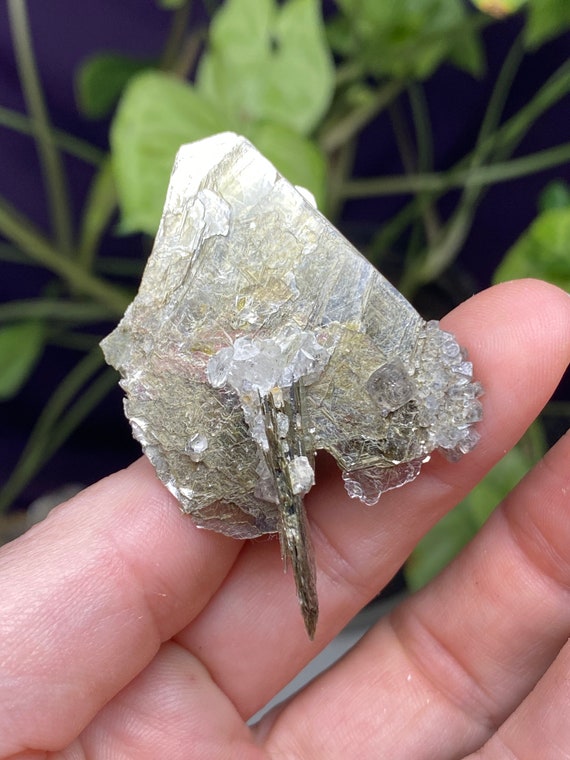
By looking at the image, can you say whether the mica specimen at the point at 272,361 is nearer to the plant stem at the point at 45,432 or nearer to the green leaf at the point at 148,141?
the green leaf at the point at 148,141

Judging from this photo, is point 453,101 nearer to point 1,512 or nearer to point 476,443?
point 476,443

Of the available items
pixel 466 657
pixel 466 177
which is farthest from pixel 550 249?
pixel 466 657

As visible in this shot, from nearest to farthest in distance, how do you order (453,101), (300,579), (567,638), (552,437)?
1. (300,579)
2. (567,638)
3. (552,437)
4. (453,101)

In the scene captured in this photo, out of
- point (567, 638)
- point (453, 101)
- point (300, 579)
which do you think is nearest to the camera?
point (300, 579)

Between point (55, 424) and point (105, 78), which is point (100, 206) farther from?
point (55, 424)

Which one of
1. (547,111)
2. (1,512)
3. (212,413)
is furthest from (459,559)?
(1,512)

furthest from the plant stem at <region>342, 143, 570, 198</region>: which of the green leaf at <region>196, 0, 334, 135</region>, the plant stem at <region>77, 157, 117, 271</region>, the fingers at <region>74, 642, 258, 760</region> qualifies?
the fingers at <region>74, 642, 258, 760</region>
